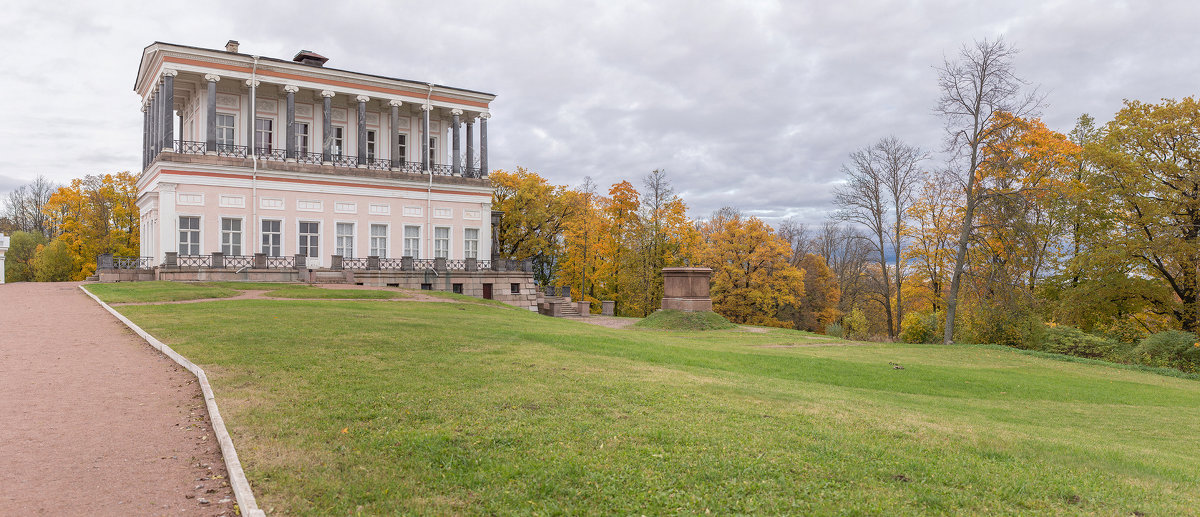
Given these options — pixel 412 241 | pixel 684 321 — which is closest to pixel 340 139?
pixel 412 241

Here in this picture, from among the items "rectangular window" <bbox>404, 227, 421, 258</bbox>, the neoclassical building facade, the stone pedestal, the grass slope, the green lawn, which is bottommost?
the grass slope

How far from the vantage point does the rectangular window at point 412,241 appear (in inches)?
1452

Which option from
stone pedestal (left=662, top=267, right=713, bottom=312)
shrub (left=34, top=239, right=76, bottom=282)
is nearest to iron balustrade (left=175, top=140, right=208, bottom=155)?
shrub (left=34, top=239, right=76, bottom=282)

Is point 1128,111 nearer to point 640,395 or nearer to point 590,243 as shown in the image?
point 640,395

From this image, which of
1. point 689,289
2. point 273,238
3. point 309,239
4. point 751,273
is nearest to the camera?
point 689,289

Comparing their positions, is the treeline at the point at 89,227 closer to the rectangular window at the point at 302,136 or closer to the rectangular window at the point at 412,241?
the rectangular window at the point at 302,136

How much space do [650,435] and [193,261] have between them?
103 ft

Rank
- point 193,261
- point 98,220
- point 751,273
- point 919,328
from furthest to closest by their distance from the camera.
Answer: point 98,220
point 751,273
point 193,261
point 919,328

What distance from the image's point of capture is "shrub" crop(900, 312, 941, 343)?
28.1 meters

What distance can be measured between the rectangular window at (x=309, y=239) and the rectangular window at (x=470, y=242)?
7.96 metres

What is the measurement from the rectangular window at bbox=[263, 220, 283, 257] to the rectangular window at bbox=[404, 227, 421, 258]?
6.36 m

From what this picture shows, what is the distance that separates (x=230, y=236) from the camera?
107 ft

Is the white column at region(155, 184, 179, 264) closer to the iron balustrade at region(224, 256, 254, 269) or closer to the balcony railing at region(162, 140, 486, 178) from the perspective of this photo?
the balcony railing at region(162, 140, 486, 178)

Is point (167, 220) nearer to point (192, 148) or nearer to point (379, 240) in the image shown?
point (192, 148)
